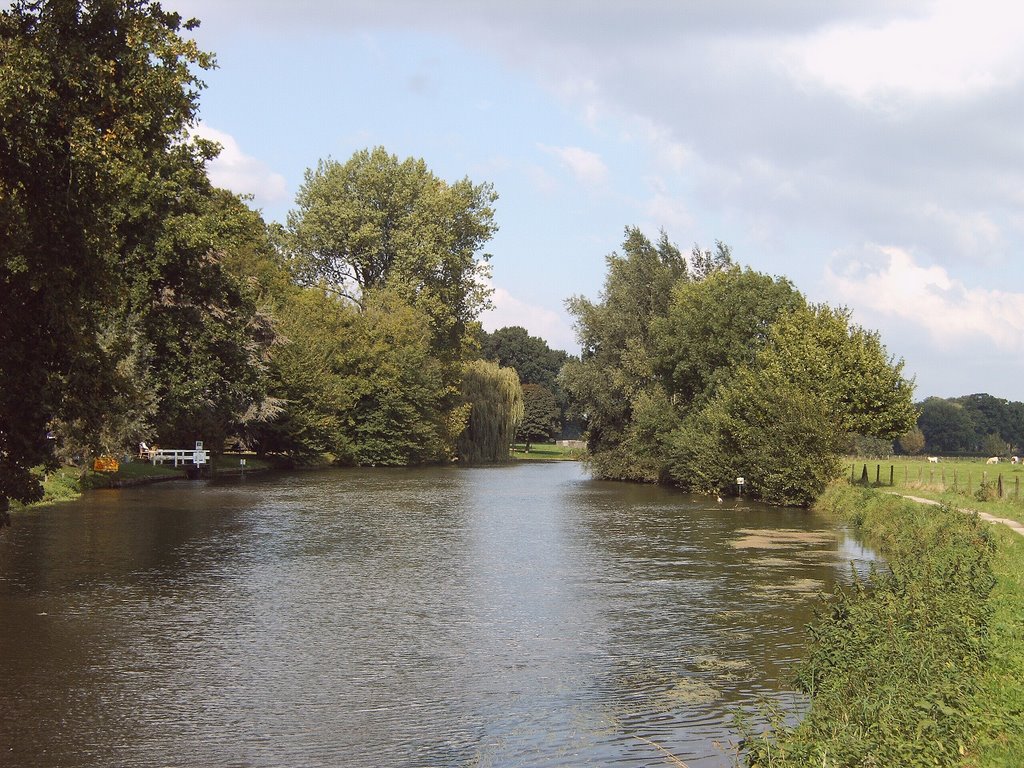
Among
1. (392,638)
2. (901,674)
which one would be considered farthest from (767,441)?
(901,674)

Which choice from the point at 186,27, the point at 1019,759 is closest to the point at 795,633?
the point at 1019,759

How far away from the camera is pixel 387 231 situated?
8719cm

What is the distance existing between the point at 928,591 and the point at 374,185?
74485 mm

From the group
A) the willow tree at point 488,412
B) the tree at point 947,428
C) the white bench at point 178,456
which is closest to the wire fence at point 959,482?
the white bench at point 178,456

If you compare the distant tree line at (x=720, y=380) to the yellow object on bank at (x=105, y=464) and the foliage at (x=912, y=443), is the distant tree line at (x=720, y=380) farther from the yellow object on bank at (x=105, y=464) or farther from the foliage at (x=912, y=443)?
the foliage at (x=912, y=443)

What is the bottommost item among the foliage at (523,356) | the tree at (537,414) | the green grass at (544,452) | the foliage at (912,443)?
the green grass at (544,452)

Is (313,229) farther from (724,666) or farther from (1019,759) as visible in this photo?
(1019,759)

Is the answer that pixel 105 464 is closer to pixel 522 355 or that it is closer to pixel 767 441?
pixel 767 441

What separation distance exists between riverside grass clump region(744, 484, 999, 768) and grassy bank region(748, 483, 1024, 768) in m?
0.01

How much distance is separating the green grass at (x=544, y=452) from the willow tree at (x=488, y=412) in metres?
11.4

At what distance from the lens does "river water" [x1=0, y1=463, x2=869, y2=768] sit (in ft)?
42.8

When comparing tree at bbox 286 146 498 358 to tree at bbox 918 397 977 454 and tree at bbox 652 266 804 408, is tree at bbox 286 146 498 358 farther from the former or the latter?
tree at bbox 918 397 977 454

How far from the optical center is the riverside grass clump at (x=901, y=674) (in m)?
9.89

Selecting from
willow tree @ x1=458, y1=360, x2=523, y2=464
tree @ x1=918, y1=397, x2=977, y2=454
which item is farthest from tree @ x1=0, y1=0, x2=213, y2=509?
tree @ x1=918, y1=397, x2=977, y2=454
